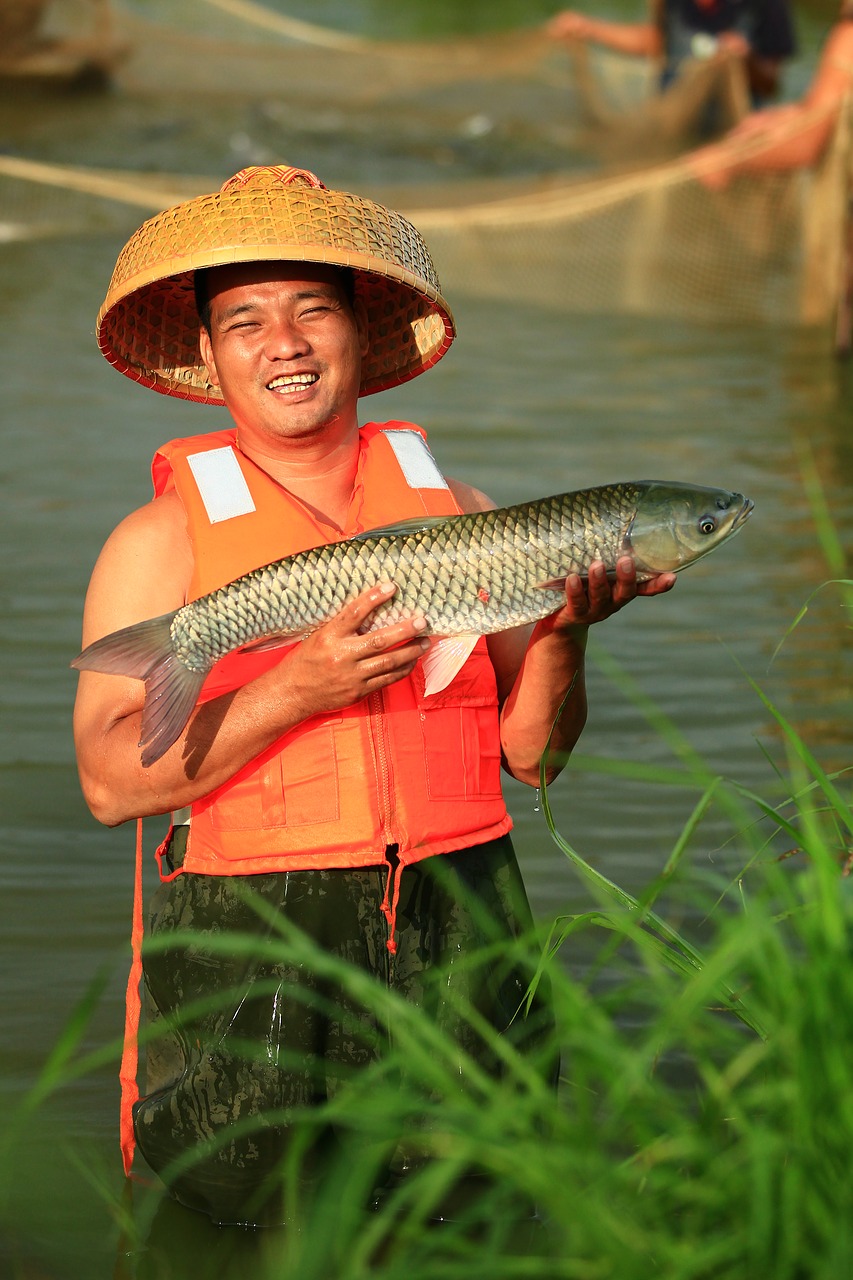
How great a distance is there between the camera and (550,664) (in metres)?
3.34

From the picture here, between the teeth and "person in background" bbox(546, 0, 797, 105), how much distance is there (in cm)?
1126

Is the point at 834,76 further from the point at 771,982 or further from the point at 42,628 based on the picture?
the point at 771,982

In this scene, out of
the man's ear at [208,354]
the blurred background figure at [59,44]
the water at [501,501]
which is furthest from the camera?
the blurred background figure at [59,44]

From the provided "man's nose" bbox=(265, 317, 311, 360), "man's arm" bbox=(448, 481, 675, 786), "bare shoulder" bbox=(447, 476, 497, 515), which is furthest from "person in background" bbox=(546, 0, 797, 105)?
"man's nose" bbox=(265, 317, 311, 360)

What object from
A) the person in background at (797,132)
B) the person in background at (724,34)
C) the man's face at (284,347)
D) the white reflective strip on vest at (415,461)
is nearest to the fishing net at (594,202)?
the person in background at (797,132)

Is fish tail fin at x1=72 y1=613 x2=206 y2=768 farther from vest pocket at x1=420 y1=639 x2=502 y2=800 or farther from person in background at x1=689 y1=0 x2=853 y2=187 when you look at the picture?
person in background at x1=689 y1=0 x2=853 y2=187

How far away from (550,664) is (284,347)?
2.63 feet

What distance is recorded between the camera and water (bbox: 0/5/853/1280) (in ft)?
13.8

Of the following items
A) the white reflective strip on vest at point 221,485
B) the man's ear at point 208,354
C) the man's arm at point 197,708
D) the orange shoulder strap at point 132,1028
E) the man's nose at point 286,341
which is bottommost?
the orange shoulder strap at point 132,1028

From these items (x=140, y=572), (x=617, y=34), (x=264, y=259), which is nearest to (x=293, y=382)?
(x=264, y=259)

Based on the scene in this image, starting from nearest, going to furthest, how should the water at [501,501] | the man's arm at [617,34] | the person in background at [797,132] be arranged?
the water at [501,501] → the person in background at [797,132] → the man's arm at [617,34]

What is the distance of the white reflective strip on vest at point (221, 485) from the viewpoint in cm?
339

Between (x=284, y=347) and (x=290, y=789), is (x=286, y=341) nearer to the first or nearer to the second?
(x=284, y=347)

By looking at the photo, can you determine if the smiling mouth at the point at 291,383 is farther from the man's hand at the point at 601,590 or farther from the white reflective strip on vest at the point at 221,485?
the man's hand at the point at 601,590
